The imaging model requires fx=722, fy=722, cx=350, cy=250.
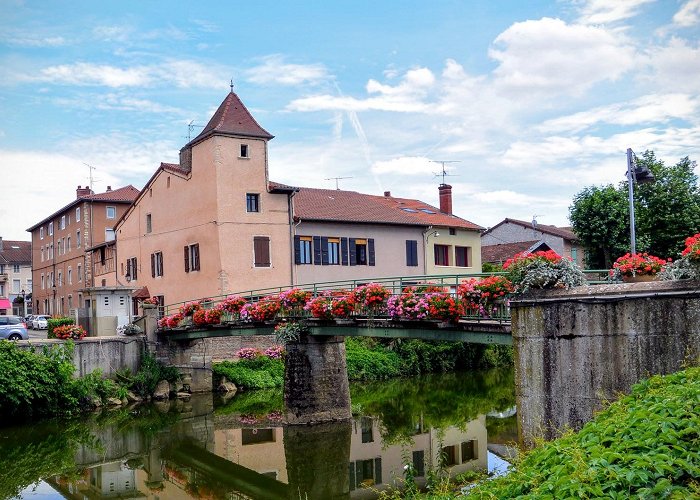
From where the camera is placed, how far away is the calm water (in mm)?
17484

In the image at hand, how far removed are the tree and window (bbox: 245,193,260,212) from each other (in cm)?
1585

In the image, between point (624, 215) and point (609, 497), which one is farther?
point (624, 215)

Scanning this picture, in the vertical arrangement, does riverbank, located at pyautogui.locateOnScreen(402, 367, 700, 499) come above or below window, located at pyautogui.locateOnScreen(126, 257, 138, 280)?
below

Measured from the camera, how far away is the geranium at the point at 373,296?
61.1 ft

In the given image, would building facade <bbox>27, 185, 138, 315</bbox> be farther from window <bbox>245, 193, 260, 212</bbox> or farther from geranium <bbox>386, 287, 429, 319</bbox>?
geranium <bbox>386, 287, 429, 319</bbox>

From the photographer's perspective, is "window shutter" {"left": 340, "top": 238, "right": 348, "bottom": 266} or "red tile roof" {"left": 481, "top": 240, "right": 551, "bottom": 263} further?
"red tile roof" {"left": 481, "top": 240, "right": 551, "bottom": 263}

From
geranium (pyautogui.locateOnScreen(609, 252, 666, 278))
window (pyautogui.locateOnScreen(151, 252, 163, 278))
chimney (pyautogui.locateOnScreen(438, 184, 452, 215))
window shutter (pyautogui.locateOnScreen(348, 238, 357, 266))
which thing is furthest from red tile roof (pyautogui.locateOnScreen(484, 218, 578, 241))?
geranium (pyautogui.locateOnScreen(609, 252, 666, 278))

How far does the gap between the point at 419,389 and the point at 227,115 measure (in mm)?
16545

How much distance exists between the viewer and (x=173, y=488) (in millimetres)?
17688

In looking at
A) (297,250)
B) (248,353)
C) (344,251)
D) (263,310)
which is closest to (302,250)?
(297,250)

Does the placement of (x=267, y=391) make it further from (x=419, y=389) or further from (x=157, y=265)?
(x=157, y=265)

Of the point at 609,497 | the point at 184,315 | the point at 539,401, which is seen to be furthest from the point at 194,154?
the point at 609,497

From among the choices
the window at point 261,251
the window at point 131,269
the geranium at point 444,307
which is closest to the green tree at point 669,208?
the window at point 261,251

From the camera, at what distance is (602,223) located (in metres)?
35.1
